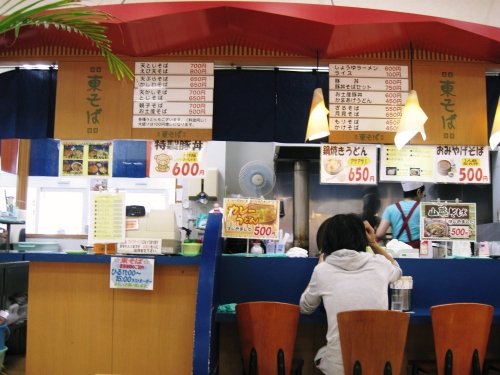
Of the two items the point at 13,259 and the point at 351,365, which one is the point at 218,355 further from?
the point at 13,259

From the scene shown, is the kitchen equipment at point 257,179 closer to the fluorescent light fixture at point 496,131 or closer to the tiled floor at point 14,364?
the fluorescent light fixture at point 496,131

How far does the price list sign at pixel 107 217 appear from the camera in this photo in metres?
4.16

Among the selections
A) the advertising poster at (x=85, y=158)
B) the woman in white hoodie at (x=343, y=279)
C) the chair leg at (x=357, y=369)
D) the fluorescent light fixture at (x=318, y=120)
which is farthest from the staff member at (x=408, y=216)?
the advertising poster at (x=85, y=158)

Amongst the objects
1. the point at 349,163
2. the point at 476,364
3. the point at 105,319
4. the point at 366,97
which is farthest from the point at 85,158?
the point at 476,364

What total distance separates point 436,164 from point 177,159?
2358 mm

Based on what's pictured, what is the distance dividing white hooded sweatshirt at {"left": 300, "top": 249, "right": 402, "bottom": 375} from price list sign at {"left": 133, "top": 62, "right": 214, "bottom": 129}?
6.33 ft

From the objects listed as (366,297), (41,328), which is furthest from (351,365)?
(41,328)

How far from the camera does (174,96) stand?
464cm

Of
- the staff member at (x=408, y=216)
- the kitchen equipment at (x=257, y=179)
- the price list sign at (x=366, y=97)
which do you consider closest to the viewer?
the price list sign at (x=366, y=97)

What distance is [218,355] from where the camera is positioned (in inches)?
156

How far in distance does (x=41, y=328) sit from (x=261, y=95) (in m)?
2.70

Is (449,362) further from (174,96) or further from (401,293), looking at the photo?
(174,96)

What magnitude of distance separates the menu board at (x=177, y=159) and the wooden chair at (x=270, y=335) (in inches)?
68.3

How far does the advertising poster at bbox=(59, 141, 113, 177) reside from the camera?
4660 millimetres
